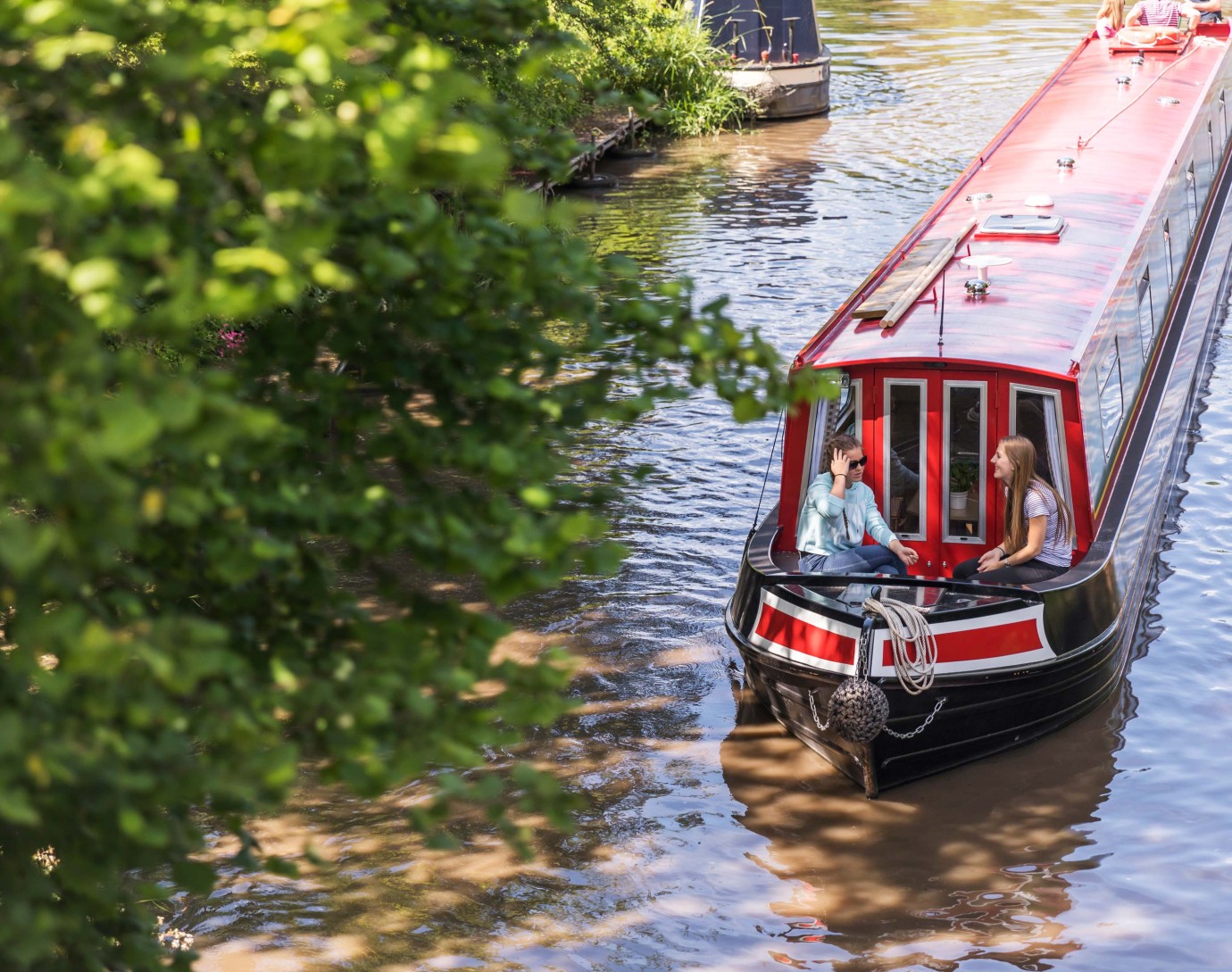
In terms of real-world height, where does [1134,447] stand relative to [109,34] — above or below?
below

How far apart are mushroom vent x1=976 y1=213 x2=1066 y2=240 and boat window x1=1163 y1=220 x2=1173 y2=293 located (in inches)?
104

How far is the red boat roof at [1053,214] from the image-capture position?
9.09m

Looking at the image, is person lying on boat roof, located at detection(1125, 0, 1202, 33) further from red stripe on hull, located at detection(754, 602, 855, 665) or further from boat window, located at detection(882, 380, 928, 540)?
red stripe on hull, located at detection(754, 602, 855, 665)

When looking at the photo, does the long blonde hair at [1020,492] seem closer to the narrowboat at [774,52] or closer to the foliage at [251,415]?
the foliage at [251,415]

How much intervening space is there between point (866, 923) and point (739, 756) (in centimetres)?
175

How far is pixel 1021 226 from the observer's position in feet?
36.1

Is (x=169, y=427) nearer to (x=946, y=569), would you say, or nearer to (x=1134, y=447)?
(x=946, y=569)

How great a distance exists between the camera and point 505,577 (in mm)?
3223

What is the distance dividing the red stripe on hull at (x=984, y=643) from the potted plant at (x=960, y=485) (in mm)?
1172

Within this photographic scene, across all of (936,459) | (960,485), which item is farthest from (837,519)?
(960,485)

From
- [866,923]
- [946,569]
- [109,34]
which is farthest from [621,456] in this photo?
[109,34]

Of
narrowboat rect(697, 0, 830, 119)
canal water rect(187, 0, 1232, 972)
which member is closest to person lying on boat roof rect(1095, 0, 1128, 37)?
narrowboat rect(697, 0, 830, 119)

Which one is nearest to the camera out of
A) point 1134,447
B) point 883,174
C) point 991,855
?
point 991,855

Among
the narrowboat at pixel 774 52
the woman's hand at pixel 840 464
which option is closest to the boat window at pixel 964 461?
the woman's hand at pixel 840 464
